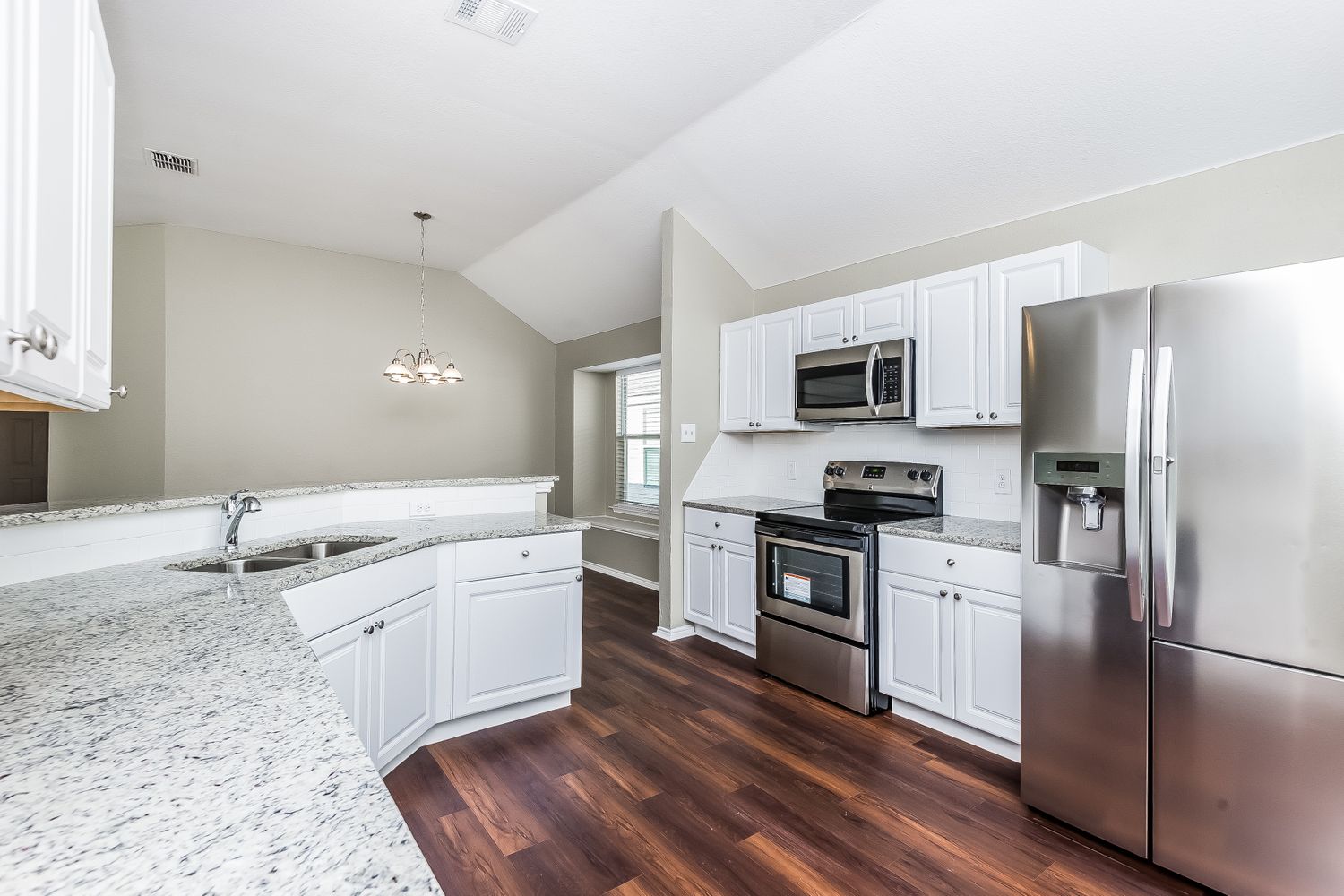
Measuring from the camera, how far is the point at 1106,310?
2.01 metres

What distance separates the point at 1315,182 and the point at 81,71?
3473 mm

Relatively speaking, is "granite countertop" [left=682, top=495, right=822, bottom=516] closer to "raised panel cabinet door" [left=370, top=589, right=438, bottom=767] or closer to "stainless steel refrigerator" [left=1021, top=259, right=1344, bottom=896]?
"stainless steel refrigerator" [left=1021, top=259, right=1344, bottom=896]

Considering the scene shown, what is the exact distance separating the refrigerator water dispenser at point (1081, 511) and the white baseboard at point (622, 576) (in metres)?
3.64

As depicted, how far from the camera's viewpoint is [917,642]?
2850 millimetres

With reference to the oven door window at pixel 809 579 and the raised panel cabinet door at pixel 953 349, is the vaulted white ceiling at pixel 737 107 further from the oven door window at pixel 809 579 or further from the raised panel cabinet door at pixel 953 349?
the oven door window at pixel 809 579

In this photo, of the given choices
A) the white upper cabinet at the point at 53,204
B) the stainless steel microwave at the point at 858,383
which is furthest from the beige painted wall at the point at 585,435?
the white upper cabinet at the point at 53,204

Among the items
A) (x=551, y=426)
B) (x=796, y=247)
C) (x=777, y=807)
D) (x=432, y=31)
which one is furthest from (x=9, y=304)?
(x=551, y=426)

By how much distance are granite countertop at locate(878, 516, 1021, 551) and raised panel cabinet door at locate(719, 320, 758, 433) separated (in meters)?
1.37

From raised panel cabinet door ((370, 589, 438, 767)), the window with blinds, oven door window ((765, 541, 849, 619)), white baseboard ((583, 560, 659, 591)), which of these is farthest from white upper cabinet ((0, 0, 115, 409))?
the window with blinds

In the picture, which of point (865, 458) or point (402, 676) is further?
→ point (865, 458)

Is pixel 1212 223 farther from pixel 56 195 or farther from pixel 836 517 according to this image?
pixel 56 195

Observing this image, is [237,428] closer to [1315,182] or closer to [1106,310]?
[1106,310]

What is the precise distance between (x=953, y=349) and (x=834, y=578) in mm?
1239

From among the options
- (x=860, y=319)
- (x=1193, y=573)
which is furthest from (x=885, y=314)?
(x=1193, y=573)
